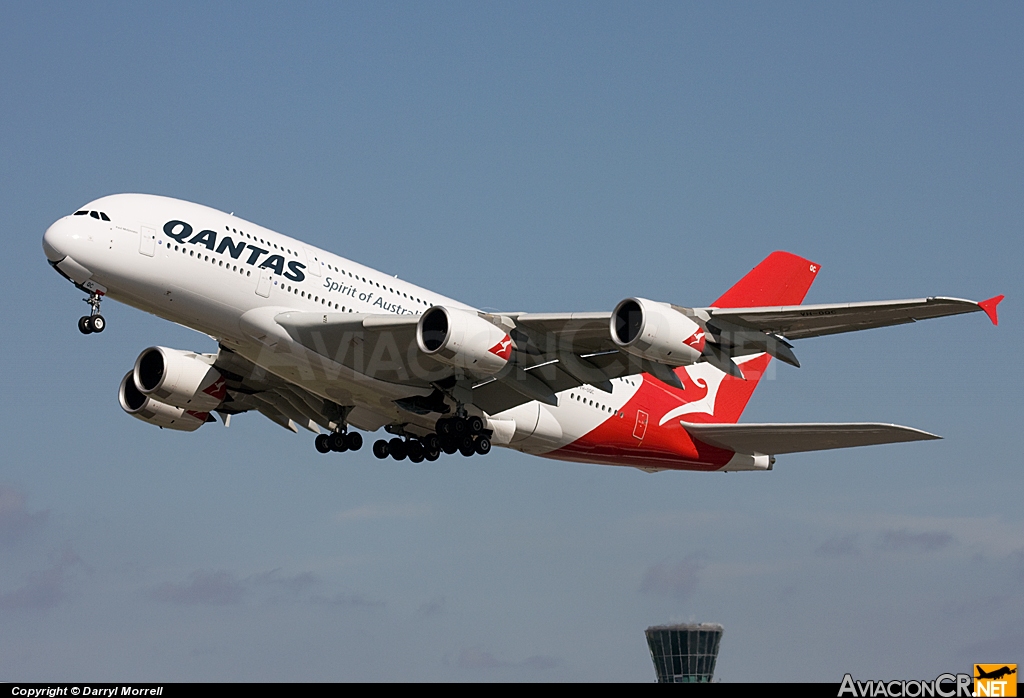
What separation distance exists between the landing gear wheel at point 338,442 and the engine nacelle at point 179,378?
3069mm

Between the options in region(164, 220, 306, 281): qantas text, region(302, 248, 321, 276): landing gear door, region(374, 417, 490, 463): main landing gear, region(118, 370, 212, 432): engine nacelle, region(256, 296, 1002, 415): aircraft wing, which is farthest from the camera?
region(118, 370, 212, 432): engine nacelle

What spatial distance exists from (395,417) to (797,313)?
1128 centimetres

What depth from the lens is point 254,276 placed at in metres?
Result: 29.2

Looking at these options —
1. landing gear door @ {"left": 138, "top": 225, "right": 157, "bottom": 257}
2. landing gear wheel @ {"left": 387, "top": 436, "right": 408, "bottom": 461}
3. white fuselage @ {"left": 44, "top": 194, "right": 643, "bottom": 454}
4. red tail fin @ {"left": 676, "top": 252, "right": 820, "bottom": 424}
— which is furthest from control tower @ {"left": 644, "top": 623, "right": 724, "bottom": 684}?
landing gear door @ {"left": 138, "top": 225, "right": 157, "bottom": 257}

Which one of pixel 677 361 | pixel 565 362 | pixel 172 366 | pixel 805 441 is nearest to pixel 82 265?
pixel 172 366

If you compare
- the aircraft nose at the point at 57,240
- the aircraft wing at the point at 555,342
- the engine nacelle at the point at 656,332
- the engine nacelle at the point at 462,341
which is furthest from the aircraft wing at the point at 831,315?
the aircraft nose at the point at 57,240

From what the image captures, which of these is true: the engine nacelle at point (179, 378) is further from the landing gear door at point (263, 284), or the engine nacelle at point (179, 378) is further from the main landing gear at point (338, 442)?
the landing gear door at point (263, 284)

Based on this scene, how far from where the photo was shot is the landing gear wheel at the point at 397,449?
3491cm

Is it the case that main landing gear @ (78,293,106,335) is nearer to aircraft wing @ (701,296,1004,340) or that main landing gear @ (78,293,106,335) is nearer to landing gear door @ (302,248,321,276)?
landing gear door @ (302,248,321,276)

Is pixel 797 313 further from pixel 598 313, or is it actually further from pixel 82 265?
pixel 82 265

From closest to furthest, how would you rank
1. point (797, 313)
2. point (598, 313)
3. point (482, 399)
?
point (797, 313), point (598, 313), point (482, 399)

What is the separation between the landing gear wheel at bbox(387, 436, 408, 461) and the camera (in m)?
34.9

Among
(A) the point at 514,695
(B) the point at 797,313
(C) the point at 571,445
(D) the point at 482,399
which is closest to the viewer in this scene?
(A) the point at 514,695

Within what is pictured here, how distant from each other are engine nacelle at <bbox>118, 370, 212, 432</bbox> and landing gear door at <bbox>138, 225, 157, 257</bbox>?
25.9 feet
